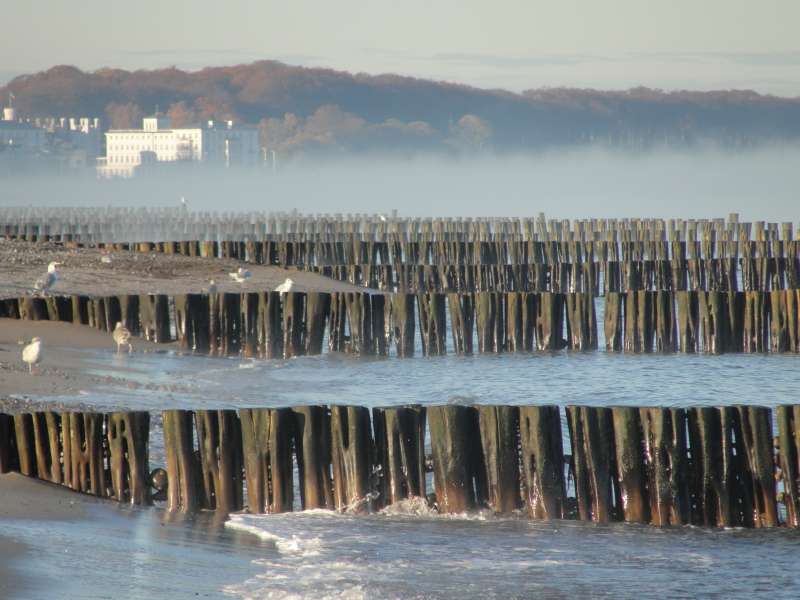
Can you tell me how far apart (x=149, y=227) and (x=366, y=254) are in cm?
2216

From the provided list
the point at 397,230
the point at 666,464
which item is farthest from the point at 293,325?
the point at 397,230

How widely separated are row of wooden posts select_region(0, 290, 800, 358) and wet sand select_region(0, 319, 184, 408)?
46.8 inches

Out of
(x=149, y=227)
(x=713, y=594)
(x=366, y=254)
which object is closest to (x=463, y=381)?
(x=713, y=594)

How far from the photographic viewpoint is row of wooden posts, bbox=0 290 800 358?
72.8 feet

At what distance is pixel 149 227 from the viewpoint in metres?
58.6

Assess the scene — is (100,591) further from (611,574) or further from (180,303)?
(180,303)

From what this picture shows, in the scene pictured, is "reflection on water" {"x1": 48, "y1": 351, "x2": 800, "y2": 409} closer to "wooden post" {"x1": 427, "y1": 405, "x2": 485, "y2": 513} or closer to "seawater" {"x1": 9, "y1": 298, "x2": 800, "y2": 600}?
"seawater" {"x1": 9, "y1": 298, "x2": 800, "y2": 600}

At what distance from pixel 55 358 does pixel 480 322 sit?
25.6 ft

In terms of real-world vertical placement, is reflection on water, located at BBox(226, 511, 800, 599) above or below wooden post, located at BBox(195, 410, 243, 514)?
below

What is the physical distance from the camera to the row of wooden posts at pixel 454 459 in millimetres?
10836

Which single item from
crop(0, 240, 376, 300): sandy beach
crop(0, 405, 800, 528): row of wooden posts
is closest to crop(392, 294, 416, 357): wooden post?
crop(0, 240, 376, 300): sandy beach

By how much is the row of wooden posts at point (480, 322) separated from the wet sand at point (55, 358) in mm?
1189

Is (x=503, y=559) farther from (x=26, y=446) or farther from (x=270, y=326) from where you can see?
(x=270, y=326)

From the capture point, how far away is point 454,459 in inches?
435
